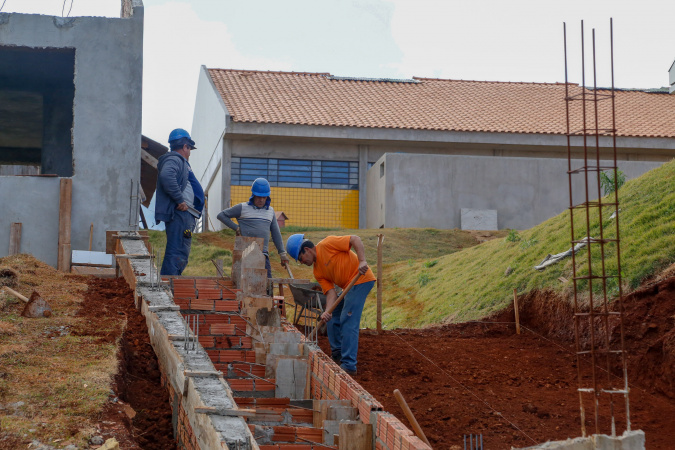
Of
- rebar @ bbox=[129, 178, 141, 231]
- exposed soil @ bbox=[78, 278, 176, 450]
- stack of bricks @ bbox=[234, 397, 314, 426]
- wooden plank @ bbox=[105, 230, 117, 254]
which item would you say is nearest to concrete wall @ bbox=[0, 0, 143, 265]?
rebar @ bbox=[129, 178, 141, 231]

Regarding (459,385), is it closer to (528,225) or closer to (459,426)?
(459,426)

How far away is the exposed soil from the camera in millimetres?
5453

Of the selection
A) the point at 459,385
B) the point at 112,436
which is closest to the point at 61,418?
the point at 112,436

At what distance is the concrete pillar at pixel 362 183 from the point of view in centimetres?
2573

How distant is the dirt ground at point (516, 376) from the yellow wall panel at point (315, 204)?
15092mm

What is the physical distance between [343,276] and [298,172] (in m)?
17.9

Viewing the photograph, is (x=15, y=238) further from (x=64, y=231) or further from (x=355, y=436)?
(x=355, y=436)

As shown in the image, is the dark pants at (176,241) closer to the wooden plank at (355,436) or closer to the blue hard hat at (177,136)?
the blue hard hat at (177,136)

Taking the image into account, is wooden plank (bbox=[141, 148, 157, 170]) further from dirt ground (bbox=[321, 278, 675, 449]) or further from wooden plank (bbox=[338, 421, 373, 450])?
wooden plank (bbox=[338, 421, 373, 450])

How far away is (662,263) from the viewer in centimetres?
938

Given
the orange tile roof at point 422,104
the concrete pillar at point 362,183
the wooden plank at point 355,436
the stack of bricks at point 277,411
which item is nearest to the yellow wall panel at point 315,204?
the concrete pillar at point 362,183

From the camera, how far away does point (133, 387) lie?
6.56 m

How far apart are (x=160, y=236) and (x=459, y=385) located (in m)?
14.0

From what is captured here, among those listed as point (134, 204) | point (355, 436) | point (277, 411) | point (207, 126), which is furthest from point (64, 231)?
point (207, 126)
